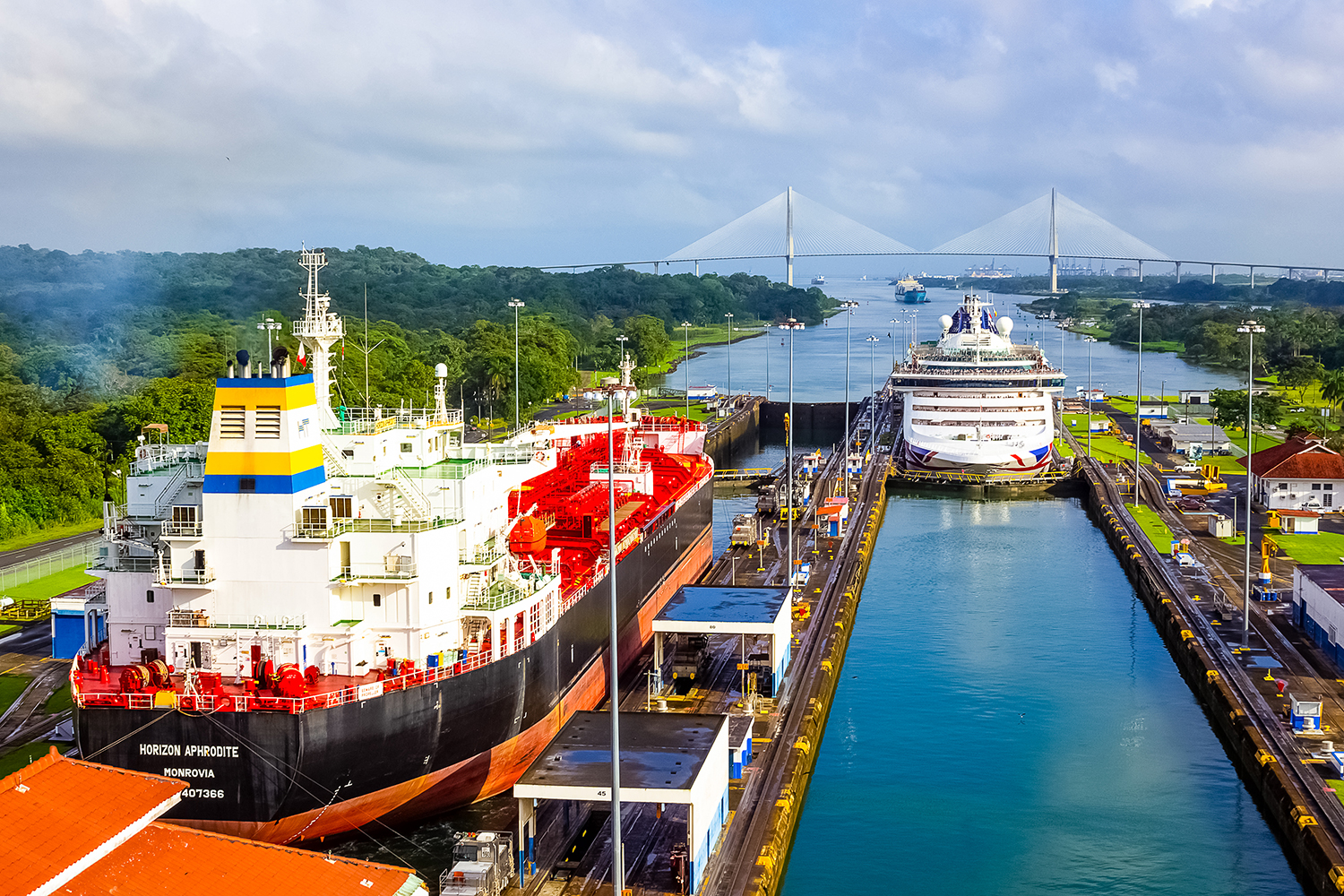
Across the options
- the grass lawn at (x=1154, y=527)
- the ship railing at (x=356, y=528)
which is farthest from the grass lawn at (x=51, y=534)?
the grass lawn at (x=1154, y=527)

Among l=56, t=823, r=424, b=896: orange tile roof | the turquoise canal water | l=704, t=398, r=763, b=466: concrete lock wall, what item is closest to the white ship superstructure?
l=56, t=823, r=424, b=896: orange tile roof

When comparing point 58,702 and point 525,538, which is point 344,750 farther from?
point 58,702

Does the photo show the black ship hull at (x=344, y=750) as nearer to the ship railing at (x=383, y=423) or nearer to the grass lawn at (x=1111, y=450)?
the ship railing at (x=383, y=423)

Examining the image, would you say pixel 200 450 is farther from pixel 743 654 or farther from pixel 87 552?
pixel 87 552

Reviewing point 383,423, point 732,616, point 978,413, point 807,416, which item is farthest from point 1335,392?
point 383,423

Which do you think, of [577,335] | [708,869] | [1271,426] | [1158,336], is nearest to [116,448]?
[708,869]

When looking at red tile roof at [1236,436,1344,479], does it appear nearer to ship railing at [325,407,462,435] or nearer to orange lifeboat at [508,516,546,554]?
orange lifeboat at [508,516,546,554]
